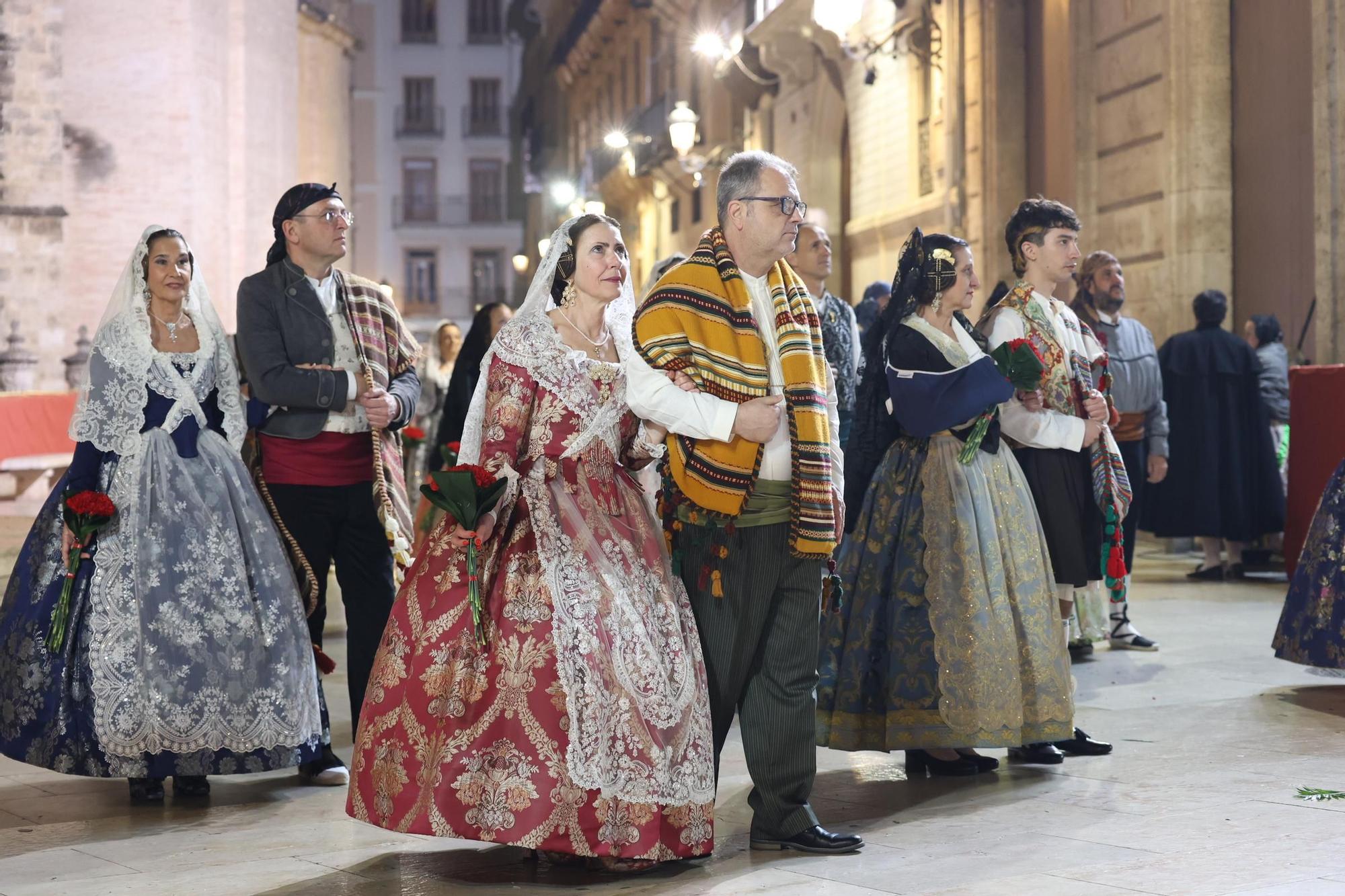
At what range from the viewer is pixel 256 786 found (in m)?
5.42

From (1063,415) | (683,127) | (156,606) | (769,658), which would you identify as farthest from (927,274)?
(683,127)

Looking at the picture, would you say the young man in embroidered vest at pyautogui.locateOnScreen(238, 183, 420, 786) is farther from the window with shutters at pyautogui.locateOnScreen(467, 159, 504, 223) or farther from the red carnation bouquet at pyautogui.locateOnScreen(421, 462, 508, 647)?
the window with shutters at pyautogui.locateOnScreen(467, 159, 504, 223)

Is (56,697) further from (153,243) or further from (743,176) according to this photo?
(743,176)

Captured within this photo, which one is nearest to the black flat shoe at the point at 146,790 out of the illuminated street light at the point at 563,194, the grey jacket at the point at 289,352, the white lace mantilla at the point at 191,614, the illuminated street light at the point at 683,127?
the white lace mantilla at the point at 191,614

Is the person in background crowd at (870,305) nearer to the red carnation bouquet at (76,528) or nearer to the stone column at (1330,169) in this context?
the stone column at (1330,169)

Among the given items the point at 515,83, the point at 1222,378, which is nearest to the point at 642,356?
the point at 1222,378

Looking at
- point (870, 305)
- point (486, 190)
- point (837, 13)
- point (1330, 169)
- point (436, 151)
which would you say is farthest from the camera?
point (486, 190)

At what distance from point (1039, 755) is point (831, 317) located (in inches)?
82.8

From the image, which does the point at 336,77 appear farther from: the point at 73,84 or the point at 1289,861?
the point at 1289,861

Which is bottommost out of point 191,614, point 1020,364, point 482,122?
point 191,614

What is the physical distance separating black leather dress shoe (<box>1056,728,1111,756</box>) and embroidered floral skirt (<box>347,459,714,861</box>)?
69.8 inches

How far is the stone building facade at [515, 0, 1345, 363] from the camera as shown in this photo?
436 inches

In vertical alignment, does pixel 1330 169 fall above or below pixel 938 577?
above

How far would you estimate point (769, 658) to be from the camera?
4402mm
